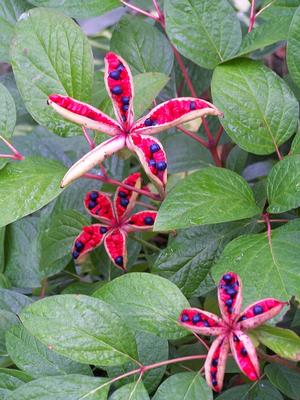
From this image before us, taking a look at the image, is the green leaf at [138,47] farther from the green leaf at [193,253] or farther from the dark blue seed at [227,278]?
the dark blue seed at [227,278]

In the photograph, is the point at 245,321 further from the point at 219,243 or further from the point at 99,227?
the point at 99,227

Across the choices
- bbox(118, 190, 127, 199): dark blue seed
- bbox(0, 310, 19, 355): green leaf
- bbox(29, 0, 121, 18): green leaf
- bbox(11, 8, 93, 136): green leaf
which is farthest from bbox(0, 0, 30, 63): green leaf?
bbox(0, 310, 19, 355): green leaf

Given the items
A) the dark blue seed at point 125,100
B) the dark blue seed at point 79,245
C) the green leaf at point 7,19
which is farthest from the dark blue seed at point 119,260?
the green leaf at point 7,19

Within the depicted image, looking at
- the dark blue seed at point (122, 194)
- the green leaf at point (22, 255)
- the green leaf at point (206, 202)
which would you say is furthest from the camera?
the green leaf at point (22, 255)

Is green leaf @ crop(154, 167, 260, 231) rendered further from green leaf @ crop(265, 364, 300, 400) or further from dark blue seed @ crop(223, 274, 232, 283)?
green leaf @ crop(265, 364, 300, 400)

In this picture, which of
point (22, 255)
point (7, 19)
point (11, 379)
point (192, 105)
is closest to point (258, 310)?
point (192, 105)

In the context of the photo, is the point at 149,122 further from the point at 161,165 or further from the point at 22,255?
the point at 22,255
